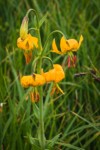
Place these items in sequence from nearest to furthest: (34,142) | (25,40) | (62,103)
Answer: (25,40) < (34,142) < (62,103)

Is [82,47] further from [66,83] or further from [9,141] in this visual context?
[9,141]

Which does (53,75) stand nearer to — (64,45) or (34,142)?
(64,45)

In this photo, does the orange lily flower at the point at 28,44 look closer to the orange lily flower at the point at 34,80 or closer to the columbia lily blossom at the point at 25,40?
the columbia lily blossom at the point at 25,40

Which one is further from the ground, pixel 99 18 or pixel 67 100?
pixel 99 18

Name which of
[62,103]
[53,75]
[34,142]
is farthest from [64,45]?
[62,103]

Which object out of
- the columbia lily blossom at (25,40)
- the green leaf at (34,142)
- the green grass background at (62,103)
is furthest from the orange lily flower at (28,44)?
the green leaf at (34,142)

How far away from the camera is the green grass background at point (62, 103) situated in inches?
83.4

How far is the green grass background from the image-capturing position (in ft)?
6.95

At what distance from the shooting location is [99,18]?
321 centimetres

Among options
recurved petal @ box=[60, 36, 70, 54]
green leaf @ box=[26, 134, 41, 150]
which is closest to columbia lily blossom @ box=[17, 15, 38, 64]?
recurved petal @ box=[60, 36, 70, 54]

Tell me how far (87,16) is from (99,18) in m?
0.16

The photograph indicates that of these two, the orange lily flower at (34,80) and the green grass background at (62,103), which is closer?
the orange lily flower at (34,80)

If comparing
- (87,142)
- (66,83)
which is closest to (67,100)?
(66,83)

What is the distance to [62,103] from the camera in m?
2.34
